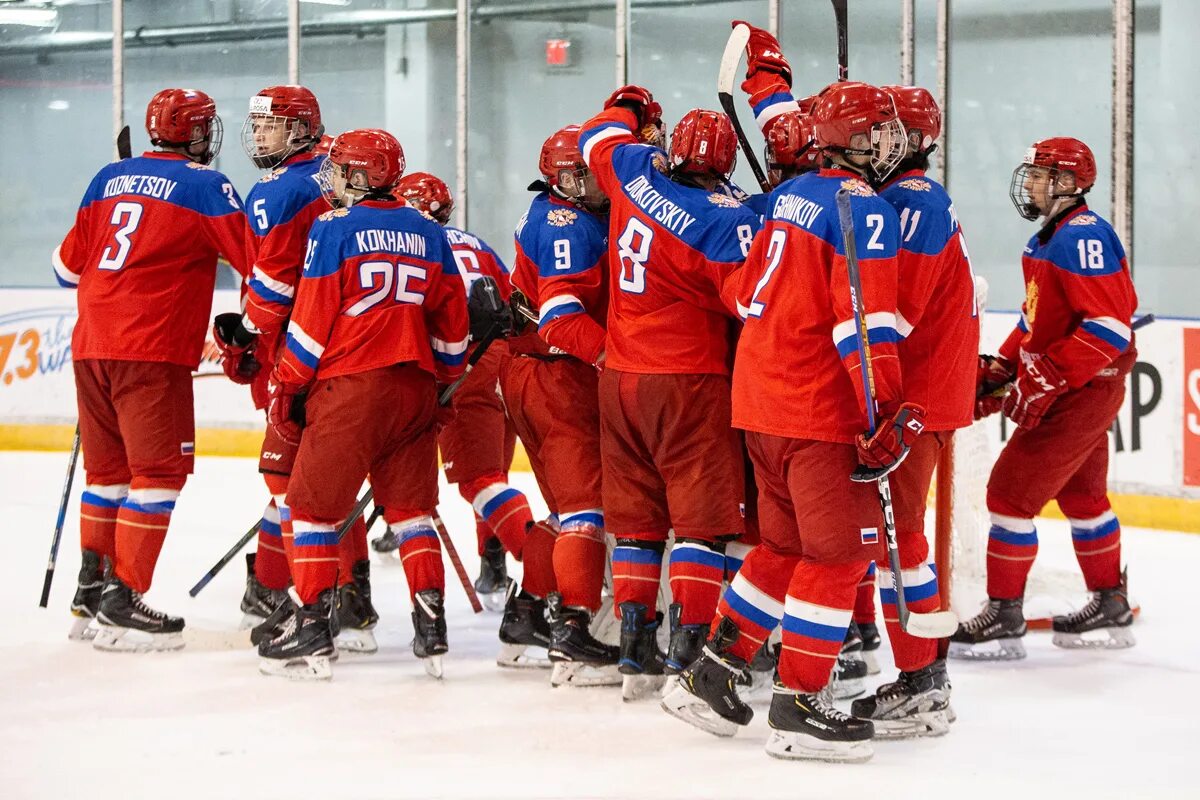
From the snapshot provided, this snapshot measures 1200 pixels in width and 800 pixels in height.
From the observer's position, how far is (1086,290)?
4.04 m

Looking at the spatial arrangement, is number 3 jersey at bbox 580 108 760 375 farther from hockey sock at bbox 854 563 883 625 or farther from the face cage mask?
the face cage mask

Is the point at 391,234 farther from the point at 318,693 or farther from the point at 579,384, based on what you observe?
the point at 318,693

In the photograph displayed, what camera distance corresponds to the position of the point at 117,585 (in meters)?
4.19

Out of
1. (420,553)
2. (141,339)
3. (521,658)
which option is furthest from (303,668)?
(141,339)

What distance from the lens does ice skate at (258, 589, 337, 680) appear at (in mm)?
3850

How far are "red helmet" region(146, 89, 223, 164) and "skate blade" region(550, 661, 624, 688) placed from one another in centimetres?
193

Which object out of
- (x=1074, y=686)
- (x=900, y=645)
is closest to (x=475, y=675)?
(x=900, y=645)

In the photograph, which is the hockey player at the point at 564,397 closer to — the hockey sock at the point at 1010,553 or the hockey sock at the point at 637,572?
the hockey sock at the point at 637,572

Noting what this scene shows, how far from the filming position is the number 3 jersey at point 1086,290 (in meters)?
4.02

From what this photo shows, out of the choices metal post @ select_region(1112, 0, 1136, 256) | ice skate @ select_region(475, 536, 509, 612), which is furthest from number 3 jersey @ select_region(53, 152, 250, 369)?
metal post @ select_region(1112, 0, 1136, 256)

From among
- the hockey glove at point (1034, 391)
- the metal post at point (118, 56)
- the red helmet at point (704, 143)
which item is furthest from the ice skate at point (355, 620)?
the metal post at point (118, 56)

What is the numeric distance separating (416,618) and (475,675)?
245 mm

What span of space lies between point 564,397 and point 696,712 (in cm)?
104

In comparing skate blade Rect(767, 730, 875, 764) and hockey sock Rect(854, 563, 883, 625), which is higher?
hockey sock Rect(854, 563, 883, 625)
